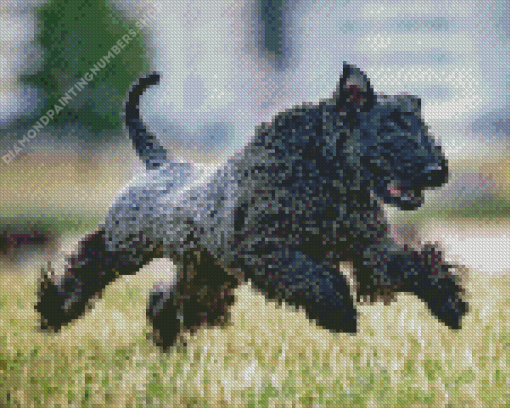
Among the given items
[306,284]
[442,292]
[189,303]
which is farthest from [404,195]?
[189,303]

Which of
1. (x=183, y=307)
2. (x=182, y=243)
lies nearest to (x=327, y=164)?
(x=182, y=243)

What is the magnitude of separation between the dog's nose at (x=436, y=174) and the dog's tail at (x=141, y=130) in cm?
133

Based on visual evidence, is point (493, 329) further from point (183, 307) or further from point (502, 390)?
point (183, 307)

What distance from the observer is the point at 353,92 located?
7.54ft

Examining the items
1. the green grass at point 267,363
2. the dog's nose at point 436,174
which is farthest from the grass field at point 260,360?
the dog's nose at point 436,174

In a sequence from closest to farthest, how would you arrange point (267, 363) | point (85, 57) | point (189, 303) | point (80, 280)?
point (80, 280) → point (267, 363) → point (189, 303) → point (85, 57)

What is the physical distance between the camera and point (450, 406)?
250cm

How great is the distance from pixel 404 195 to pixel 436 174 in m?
0.14

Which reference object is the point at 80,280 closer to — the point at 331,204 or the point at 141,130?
the point at 141,130

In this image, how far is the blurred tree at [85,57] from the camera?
22.9ft

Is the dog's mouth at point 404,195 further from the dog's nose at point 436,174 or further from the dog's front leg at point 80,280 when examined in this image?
the dog's front leg at point 80,280

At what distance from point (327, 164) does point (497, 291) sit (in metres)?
2.46

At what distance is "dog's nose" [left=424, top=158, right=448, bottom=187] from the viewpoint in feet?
7.39

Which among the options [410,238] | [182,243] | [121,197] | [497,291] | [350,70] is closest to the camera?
[350,70]
